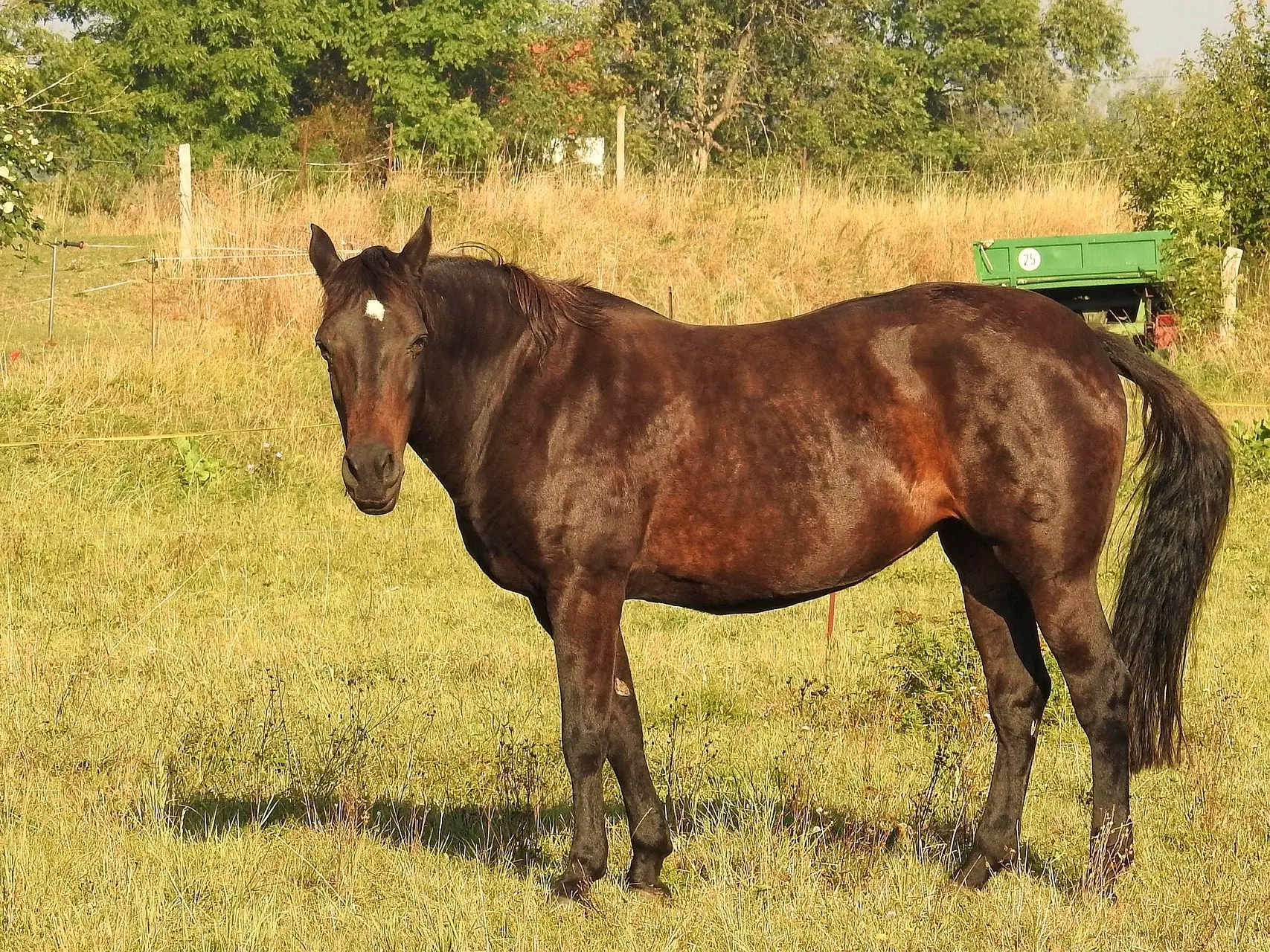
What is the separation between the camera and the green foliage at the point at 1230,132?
19.4m

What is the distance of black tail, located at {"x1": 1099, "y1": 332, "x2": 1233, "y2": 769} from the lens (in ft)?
17.4

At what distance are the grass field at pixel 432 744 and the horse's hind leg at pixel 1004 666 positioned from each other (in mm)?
259

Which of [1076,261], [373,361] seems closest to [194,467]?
[373,361]

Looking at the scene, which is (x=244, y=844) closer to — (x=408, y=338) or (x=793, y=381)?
(x=408, y=338)

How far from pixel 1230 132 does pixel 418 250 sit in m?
17.7

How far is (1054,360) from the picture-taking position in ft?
16.2

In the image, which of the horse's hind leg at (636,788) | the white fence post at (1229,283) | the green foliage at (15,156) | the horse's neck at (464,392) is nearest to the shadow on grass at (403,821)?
the horse's hind leg at (636,788)

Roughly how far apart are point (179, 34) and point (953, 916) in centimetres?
3337

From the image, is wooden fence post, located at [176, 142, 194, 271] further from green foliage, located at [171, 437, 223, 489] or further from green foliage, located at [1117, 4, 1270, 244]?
green foliage, located at [1117, 4, 1270, 244]

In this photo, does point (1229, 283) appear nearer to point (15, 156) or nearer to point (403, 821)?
point (15, 156)

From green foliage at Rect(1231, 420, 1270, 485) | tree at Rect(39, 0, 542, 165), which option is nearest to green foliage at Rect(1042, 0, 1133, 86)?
tree at Rect(39, 0, 542, 165)

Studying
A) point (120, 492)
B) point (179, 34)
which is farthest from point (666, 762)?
point (179, 34)

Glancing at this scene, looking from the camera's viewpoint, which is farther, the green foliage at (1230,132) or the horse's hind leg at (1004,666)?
the green foliage at (1230,132)

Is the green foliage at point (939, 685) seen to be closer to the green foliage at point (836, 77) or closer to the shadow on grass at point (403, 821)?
the shadow on grass at point (403, 821)
